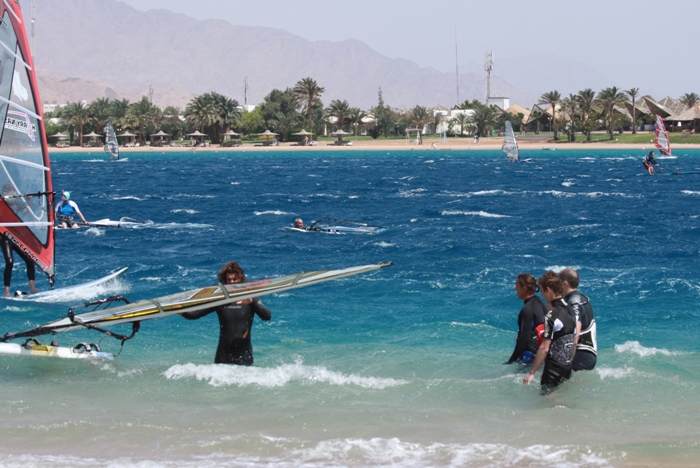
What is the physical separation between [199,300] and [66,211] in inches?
747

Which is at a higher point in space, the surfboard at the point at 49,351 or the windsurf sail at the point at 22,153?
the windsurf sail at the point at 22,153

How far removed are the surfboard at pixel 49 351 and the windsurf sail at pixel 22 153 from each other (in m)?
2.96

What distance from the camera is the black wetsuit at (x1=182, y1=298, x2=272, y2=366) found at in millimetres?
8406

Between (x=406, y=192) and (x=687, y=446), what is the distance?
4002cm

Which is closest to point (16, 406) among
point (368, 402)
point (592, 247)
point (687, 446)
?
point (368, 402)

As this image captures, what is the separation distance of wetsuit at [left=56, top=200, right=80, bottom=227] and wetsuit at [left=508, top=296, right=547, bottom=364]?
64.7ft

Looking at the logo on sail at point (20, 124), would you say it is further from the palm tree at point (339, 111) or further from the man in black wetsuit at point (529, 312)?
the palm tree at point (339, 111)

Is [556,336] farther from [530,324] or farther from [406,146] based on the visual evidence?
[406,146]

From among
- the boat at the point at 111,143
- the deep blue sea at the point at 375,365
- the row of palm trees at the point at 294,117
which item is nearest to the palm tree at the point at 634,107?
the row of palm trees at the point at 294,117

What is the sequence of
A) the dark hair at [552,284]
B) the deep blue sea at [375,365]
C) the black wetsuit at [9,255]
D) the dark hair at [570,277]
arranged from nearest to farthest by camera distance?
the deep blue sea at [375,365] → the dark hair at [552,284] → the dark hair at [570,277] → the black wetsuit at [9,255]

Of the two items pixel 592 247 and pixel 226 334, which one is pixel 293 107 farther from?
pixel 226 334

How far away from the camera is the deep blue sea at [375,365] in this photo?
7539 mm

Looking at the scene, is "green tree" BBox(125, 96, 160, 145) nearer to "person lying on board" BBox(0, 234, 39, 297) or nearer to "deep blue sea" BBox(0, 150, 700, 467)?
"deep blue sea" BBox(0, 150, 700, 467)

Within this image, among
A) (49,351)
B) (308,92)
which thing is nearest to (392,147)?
(308,92)
